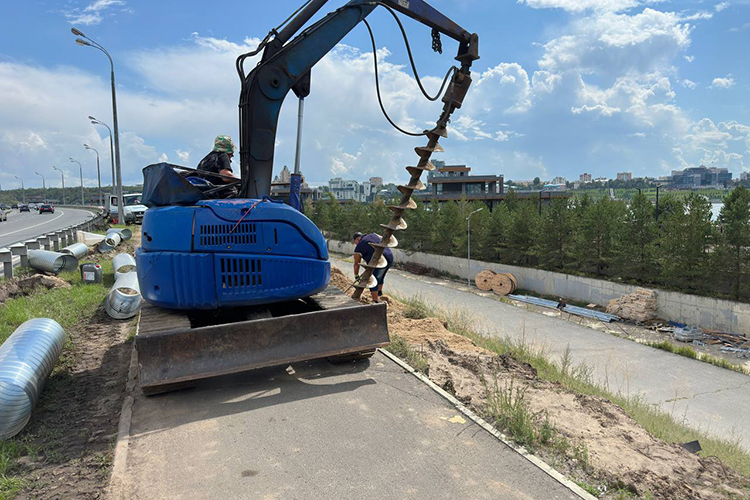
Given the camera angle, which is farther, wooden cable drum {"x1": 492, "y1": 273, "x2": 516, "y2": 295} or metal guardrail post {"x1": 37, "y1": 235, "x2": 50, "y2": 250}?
wooden cable drum {"x1": 492, "y1": 273, "x2": 516, "y2": 295}

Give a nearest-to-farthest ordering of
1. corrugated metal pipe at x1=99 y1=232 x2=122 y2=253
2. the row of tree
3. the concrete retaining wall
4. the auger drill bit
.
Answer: the auger drill bit, corrugated metal pipe at x1=99 y1=232 x2=122 y2=253, the concrete retaining wall, the row of tree

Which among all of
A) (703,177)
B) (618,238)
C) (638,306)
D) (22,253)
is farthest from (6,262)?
(703,177)

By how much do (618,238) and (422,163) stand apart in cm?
2106

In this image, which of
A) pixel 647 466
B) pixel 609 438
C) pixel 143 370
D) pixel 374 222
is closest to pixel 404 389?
pixel 609 438

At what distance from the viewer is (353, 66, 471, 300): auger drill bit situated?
8.03 m

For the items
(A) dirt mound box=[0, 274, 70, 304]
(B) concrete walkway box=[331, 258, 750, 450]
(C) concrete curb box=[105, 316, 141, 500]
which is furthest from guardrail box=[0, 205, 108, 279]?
(B) concrete walkway box=[331, 258, 750, 450]

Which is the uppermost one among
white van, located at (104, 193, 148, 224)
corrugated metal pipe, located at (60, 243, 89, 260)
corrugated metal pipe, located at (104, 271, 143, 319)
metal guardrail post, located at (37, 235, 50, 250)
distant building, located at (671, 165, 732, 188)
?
distant building, located at (671, 165, 732, 188)

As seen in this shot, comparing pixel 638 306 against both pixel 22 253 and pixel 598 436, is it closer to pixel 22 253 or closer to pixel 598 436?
pixel 598 436

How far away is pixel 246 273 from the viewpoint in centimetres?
543

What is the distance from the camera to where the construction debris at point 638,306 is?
22.2 metres

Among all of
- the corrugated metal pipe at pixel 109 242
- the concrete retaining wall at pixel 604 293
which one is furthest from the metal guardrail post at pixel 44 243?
the concrete retaining wall at pixel 604 293

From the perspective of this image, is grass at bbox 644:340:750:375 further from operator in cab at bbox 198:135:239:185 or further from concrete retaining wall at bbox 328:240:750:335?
operator in cab at bbox 198:135:239:185

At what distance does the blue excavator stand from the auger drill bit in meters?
2.05

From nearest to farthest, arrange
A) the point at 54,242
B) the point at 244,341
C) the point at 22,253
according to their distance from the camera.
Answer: the point at 244,341
the point at 22,253
the point at 54,242
